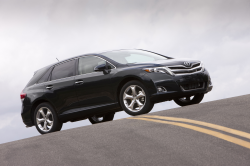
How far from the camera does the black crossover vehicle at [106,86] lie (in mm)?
8164

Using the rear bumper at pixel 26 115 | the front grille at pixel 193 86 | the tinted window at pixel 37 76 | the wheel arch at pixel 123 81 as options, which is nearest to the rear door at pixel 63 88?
the tinted window at pixel 37 76

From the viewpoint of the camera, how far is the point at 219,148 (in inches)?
191

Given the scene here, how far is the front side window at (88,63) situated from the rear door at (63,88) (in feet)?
0.77

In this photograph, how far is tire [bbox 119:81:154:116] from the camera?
819 cm

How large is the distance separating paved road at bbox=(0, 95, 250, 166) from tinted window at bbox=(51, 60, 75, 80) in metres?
2.53

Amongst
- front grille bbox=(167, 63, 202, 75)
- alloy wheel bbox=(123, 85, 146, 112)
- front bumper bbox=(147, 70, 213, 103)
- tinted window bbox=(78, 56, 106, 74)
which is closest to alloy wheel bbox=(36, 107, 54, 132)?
tinted window bbox=(78, 56, 106, 74)

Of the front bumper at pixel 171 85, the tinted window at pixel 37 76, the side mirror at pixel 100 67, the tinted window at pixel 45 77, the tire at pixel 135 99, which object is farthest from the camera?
the tinted window at pixel 37 76

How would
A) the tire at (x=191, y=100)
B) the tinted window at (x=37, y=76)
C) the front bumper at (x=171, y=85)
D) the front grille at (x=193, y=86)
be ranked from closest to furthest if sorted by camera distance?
the front bumper at (x=171, y=85) < the front grille at (x=193, y=86) < the tire at (x=191, y=100) < the tinted window at (x=37, y=76)

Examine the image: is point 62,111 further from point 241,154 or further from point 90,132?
point 241,154

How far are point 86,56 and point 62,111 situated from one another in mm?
1528

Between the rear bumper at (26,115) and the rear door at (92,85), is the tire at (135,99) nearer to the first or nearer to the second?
the rear door at (92,85)

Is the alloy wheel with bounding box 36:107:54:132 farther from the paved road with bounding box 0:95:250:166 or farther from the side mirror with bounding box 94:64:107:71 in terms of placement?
the paved road with bounding box 0:95:250:166

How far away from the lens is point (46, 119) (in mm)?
9664

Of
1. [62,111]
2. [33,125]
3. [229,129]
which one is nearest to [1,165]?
[229,129]
